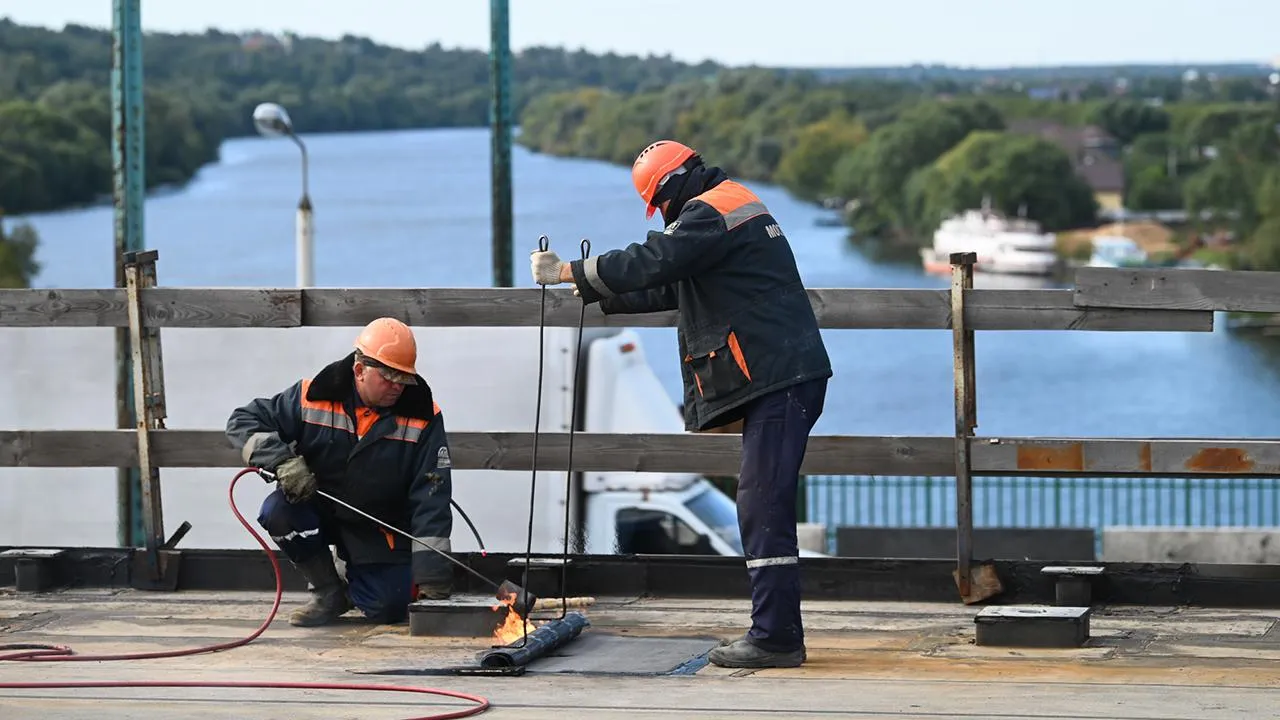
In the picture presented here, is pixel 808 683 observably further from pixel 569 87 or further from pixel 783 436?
pixel 569 87

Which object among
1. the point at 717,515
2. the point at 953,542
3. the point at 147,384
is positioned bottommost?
the point at 953,542

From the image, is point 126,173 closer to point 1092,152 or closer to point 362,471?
point 362,471

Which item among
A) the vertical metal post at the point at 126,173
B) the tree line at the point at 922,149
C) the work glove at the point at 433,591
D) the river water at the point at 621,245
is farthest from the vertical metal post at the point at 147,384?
the tree line at the point at 922,149

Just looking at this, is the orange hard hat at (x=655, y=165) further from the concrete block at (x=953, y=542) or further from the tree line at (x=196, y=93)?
the tree line at (x=196, y=93)

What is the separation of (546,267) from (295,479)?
1.32 m

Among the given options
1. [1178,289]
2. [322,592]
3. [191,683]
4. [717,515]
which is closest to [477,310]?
[322,592]

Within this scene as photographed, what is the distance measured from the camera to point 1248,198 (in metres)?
110

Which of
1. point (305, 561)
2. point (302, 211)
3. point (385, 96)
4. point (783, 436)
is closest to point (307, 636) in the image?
point (305, 561)

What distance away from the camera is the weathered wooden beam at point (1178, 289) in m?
6.27

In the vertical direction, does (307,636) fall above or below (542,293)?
below

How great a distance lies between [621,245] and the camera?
66625 mm

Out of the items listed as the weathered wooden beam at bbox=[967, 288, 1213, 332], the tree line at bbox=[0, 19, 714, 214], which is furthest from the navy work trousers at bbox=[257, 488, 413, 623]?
the tree line at bbox=[0, 19, 714, 214]

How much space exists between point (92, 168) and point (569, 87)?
1474 inches

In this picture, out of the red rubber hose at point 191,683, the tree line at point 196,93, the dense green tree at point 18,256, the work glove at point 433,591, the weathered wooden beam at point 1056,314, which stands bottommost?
the red rubber hose at point 191,683
